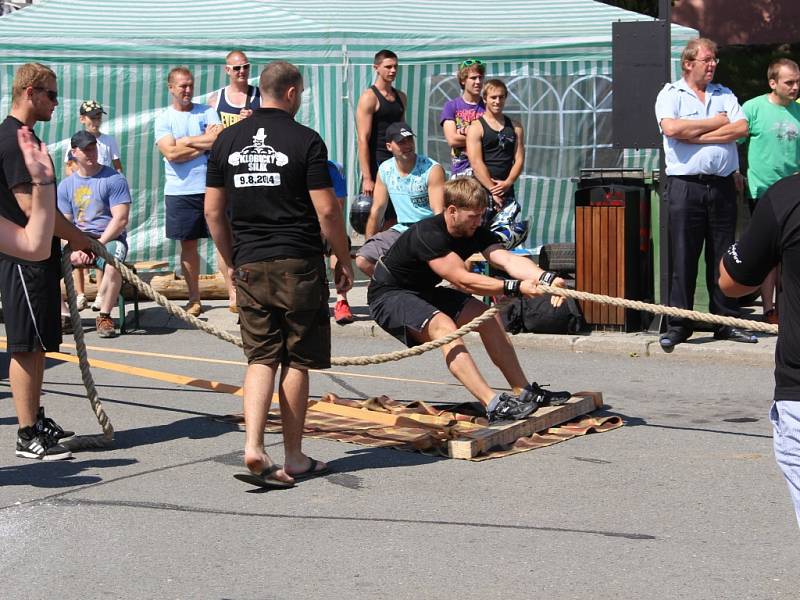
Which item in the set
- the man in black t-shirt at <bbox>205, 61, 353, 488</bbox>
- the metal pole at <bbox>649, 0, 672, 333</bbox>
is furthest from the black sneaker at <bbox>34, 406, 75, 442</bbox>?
the metal pole at <bbox>649, 0, 672, 333</bbox>

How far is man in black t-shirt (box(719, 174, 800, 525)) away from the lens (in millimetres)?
4145

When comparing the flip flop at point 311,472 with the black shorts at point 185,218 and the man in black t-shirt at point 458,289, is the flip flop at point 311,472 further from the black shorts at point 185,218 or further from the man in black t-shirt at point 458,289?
the black shorts at point 185,218

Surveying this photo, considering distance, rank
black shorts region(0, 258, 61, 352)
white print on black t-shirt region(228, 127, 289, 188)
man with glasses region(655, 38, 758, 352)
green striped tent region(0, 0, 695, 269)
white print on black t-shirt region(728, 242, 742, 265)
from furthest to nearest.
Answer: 1. green striped tent region(0, 0, 695, 269)
2. man with glasses region(655, 38, 758, 352)
3. black shorts region(0, 258, 61, 352)
4. white print on black t-shirt region(228, 127, 289, 188)
5. white print on black t-shirt region(728, 242, 742, 265)

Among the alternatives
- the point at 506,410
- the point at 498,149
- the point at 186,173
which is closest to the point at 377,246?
the point at 498,149

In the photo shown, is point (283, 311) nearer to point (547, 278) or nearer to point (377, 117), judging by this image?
point (547, 278)

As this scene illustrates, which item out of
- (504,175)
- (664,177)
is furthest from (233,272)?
(504,175)

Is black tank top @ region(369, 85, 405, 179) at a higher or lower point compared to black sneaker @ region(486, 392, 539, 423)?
higher

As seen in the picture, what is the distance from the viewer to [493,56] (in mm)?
14797

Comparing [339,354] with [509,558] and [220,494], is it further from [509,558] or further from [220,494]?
[509,558]

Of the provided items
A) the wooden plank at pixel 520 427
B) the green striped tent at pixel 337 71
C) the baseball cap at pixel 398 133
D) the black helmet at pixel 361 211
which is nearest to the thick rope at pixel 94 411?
the wooden plank at pixel 520 427

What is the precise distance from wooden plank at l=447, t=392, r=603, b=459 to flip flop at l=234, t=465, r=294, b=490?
3.30ft

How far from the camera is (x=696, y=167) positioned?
10398 mm

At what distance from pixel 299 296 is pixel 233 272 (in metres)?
0.40

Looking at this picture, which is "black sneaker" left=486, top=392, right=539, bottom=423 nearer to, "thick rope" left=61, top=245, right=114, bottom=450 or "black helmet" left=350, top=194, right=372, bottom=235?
"thick rope" left=61, top=245, right=114, bottom=450
